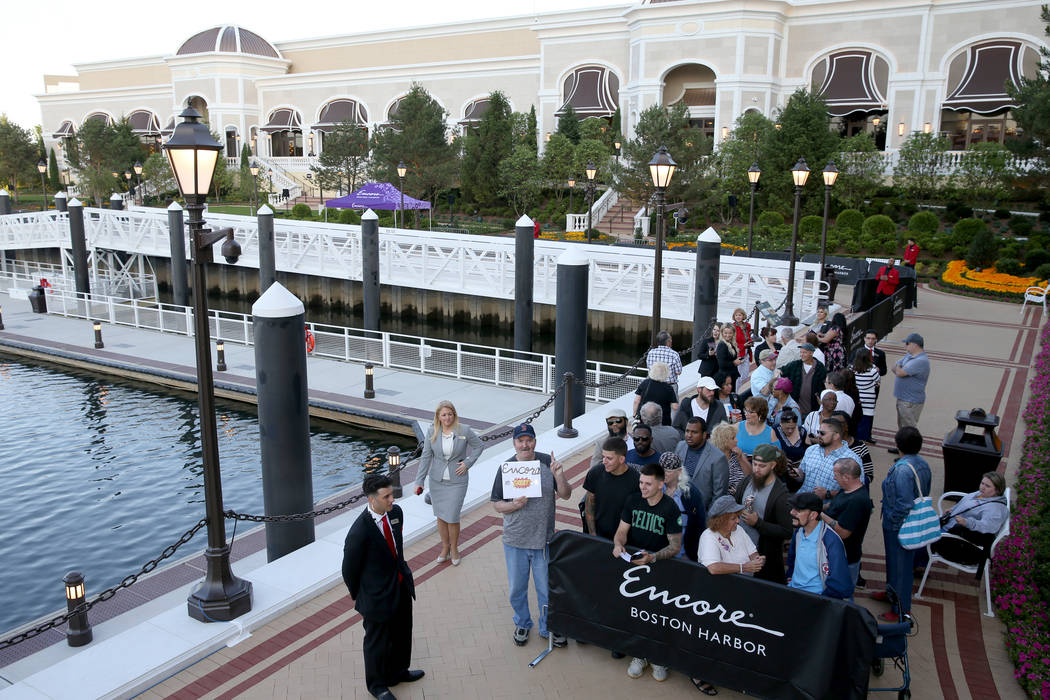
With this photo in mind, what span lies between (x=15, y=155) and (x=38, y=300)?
5413 centimetres

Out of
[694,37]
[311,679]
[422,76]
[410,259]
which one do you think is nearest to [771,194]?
[694,37]

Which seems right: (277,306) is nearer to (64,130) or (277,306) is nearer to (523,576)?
(523,576)

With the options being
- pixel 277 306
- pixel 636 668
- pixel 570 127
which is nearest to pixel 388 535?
pixel 636 668

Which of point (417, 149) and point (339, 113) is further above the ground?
point (339, 113)

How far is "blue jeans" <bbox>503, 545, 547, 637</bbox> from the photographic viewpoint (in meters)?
6.55

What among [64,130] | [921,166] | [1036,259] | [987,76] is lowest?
[1036,259]

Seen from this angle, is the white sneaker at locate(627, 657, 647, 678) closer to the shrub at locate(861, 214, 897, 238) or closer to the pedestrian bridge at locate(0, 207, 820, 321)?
the pedestrian bridge at locate(0, 207, 820, 321)

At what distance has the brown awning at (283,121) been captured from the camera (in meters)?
66.5

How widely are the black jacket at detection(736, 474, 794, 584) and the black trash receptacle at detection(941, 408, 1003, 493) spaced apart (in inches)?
158

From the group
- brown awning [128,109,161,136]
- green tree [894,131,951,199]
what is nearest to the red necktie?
green tree [894,131,951,199]

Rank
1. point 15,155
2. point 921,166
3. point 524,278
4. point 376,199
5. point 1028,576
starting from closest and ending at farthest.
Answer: point 1028,576, point 524,278, point 376,199, point 921,166, point 15,155

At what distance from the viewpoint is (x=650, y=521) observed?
5.86 metres

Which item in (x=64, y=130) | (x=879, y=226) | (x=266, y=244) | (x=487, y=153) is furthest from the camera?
(x=64, y=130)

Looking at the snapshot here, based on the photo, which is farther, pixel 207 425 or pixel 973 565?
pixel 973 565
